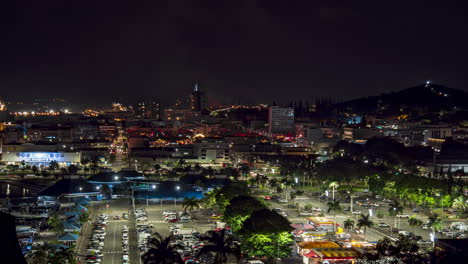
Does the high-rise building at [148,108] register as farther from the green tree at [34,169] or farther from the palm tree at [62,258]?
the palm tree at [62,258]

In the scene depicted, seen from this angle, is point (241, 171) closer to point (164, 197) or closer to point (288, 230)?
point (164, 197)

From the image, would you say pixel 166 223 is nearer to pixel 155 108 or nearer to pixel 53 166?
pixel 53 166

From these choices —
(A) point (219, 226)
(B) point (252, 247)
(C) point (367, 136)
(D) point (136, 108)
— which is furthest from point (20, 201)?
(D) point (136, 108)

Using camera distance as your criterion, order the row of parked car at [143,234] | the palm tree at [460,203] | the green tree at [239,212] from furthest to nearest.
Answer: the palm tree at [460,203]
the green tree at [239,212]
the row of parked car at [143,234]

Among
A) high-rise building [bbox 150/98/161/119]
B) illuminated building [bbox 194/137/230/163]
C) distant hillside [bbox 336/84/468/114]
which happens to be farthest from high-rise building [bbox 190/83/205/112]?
illuminated building [bbox 194/137/230/163]

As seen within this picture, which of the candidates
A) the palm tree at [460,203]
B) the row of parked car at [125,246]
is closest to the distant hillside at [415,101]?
the palm tree at [460,203]

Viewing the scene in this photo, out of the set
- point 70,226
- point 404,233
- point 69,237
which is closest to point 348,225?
point 404,233
